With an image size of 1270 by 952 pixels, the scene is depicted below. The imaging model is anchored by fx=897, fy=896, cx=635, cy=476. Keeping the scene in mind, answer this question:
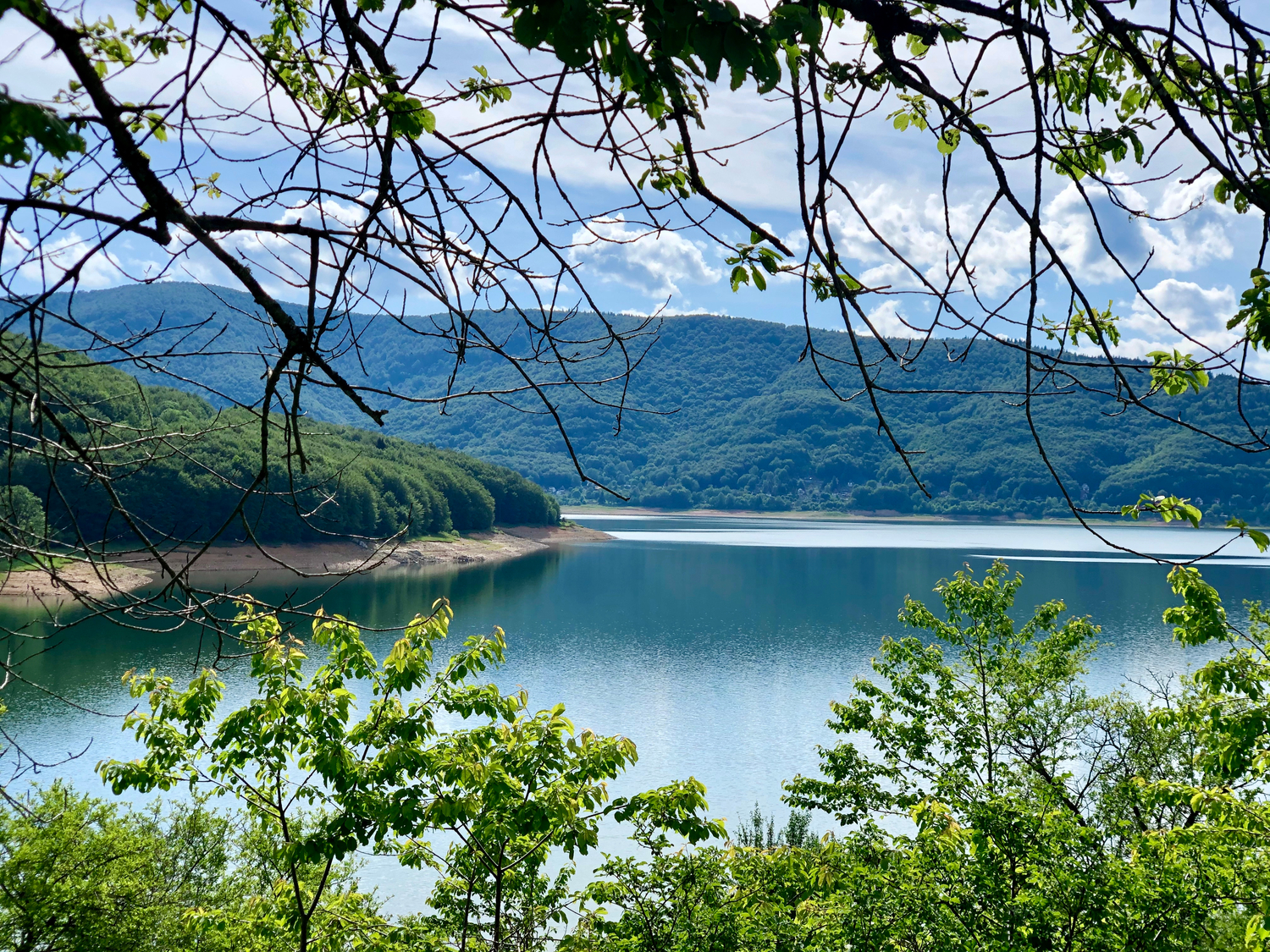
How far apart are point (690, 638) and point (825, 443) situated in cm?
11017

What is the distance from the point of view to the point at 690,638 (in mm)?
34062

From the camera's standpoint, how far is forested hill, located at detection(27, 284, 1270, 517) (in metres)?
98.1

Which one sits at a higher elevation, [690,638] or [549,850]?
[549,850]

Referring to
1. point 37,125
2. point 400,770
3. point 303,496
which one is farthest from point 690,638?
point 37,125

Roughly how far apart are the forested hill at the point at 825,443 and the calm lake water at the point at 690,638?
106ft

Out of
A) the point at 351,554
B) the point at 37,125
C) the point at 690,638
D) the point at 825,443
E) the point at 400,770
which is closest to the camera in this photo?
the point at 37,125

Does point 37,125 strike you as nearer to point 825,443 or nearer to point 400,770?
point 400,770

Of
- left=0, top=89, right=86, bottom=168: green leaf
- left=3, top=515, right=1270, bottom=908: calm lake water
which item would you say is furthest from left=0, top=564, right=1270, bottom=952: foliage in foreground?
left=0, top=89, right=86, bottom=168: green leaf

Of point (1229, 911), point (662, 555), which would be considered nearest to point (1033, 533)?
point (662, 555)

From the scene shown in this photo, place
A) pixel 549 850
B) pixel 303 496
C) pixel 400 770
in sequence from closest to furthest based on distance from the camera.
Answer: pixel 400 770 < pixel 549 850 < pixel 303 496

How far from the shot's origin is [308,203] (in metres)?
2.13

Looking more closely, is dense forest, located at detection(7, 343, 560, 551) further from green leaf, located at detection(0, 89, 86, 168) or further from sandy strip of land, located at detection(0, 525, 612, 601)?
green leaf, located at detection(0, 89, 86, 168)

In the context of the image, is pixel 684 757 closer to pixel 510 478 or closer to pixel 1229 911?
pixel 1229 911

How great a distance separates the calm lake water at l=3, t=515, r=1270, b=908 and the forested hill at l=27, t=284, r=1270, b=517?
1273 inches
